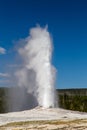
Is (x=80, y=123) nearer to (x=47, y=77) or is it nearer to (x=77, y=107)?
(x=47, y=77)

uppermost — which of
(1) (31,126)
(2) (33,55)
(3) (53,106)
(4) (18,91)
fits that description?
(2) (33,55)

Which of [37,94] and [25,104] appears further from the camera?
[25,104]

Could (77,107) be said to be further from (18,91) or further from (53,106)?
(53,106)

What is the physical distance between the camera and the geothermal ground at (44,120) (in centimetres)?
4844

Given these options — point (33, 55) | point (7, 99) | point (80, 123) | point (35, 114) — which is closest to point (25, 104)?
point (7, 99)

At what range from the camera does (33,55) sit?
84375 millimetres

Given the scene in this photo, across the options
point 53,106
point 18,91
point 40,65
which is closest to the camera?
point 53,106

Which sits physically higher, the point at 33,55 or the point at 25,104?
the point at 33,55

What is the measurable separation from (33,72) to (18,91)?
40.8ft

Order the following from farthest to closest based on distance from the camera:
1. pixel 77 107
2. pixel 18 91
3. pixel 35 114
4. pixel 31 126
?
1. pixel 77 107
2. pixel 18 91
3. pixel 35 114
4. pixel 31 126

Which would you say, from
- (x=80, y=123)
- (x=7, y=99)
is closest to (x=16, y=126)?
(x=80, y=123)

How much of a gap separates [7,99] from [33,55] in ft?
80.0

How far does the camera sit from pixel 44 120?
57406 millimetres

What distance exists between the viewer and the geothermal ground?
48438 mm
